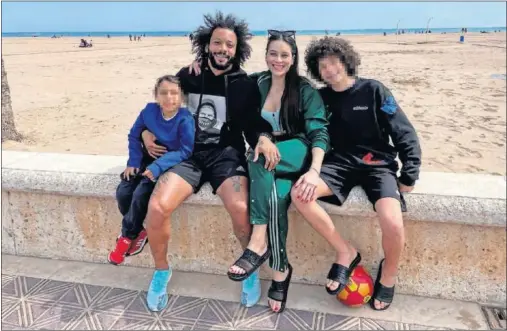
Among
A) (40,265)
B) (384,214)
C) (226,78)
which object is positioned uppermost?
(226,78)

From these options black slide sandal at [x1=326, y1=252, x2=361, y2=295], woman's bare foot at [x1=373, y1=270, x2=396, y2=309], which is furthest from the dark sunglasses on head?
woman's bare foot at [x1=373, y1=270, x2=396, y2=309]

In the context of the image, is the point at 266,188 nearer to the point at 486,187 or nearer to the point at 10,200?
the point at 486,187

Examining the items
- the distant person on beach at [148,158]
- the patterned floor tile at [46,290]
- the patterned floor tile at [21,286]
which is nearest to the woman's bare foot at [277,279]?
the distant person on beach at [148,158]

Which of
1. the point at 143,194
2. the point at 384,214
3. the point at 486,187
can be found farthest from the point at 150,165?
the point at 486,187

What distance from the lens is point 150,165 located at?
302 cm

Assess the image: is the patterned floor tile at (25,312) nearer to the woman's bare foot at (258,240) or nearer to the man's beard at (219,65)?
the woman's bare foot at (258,240)

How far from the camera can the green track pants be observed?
9.35 ft

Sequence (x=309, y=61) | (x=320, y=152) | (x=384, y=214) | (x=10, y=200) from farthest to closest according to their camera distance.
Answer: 1. (x=10, y=200)
2. (x=309, y=61)
3. (x=320, y=152)
4. (x=384, y=214)

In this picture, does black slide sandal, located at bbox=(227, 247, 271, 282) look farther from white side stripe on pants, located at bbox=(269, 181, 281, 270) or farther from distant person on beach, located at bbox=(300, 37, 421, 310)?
distant person on beach, located at bbox=(300, 37, 421, 310)

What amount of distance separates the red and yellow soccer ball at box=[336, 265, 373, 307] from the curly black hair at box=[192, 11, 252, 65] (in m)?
1.64

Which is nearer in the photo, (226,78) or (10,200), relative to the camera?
(226,78)

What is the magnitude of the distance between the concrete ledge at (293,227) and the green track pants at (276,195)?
0.26 m

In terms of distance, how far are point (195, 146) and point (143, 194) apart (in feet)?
1.66

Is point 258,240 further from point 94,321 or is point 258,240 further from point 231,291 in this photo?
point 94,321
